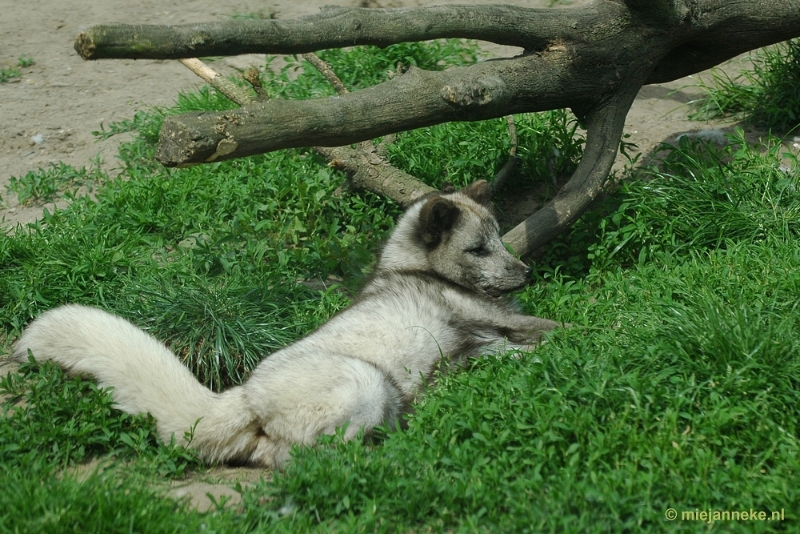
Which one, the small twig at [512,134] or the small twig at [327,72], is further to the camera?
the small twig at [512,134]

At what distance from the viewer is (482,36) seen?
5.86 m

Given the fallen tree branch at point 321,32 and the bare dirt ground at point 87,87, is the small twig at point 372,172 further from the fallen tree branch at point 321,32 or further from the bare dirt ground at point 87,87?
the bare dirt ground at point 87,87

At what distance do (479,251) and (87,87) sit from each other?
6.03 meters

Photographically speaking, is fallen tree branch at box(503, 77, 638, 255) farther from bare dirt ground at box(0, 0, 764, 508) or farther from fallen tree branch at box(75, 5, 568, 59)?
bare dirt ground at box(0, 0, 764, 508)

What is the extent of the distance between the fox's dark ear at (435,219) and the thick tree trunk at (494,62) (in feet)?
1.90

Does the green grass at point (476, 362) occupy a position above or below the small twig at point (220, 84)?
below

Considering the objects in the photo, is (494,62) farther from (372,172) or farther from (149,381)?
(149,381)

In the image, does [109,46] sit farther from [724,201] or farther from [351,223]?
[724,201]

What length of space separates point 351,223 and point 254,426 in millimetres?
2985

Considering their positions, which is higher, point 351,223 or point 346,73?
point 346,73

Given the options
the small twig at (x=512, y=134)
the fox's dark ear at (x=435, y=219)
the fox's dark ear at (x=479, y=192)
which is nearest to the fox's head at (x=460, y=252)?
the fox's dark ear at (x=435, y=219)

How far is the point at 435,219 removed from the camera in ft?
19.1

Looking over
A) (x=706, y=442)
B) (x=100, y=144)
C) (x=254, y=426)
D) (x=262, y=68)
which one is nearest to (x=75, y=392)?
(x=254, y=426)

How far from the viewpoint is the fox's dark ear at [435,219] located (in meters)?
5.71
